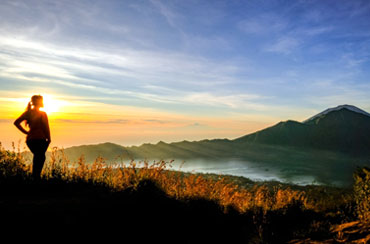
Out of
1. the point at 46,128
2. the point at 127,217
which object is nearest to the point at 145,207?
the point at 127,217

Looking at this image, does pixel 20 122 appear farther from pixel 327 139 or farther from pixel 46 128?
pixel 327 139

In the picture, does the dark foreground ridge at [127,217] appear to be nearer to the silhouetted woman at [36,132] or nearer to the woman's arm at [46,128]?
the silhouetted woman at [36,132]

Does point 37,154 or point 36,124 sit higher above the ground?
point 36,124

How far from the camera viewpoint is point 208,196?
779 cm

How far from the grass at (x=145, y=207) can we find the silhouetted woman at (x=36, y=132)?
1.87 feet

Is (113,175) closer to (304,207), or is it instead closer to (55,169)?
(55,169)

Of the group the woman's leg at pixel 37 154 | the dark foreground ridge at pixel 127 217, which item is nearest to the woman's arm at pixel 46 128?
the woman's leg at pixel 37 154

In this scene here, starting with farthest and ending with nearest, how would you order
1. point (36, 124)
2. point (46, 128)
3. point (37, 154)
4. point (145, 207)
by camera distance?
point (46, 128), point (36, 124), point (37, 154), point (145, 207)

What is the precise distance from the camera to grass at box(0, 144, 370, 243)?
5.39m

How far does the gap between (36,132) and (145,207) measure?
11.3ft

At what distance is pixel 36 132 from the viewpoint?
23.0 feet

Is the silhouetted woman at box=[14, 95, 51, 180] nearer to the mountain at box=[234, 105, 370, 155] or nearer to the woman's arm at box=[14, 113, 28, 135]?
the woman's arm at box=[14, 113, 28, 135]

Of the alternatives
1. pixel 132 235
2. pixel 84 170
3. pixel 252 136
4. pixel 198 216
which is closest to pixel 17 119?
pixel 84 170

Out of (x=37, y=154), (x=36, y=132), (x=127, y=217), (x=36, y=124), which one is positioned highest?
(x=36, y=124)
